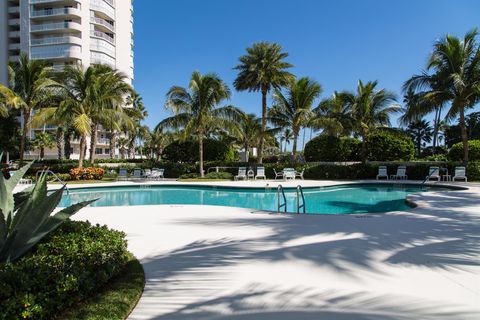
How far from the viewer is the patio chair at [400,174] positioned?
20.7 metres

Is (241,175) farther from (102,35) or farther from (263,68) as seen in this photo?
(102,35)

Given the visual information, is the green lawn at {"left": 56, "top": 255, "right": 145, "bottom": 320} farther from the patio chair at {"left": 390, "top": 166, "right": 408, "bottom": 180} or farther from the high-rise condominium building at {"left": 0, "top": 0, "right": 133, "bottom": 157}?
the high-rise condominium building at {"left": 0, "top": 0, "right": 133, "bottom": 157}

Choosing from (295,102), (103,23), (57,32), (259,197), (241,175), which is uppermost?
(103,23)

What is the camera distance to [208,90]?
22.0 m

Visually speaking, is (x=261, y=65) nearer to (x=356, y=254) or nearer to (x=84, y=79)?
(x=84, y=79)

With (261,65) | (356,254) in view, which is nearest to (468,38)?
(261,65)

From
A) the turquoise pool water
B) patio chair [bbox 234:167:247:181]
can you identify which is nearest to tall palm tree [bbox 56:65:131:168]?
the turquoise pool water

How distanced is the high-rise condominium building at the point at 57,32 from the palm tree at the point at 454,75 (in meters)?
48.2

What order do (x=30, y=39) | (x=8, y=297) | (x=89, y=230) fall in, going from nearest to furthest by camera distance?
1. (x=8, y=297)
2. (x=89, y=230)
3. (x=30, y=39)

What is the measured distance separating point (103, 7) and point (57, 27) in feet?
29.0

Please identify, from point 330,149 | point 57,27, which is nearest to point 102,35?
point 57,27

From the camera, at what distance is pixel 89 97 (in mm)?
21906

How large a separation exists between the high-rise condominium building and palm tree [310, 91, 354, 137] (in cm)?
4146

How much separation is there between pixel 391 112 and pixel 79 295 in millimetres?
23277
